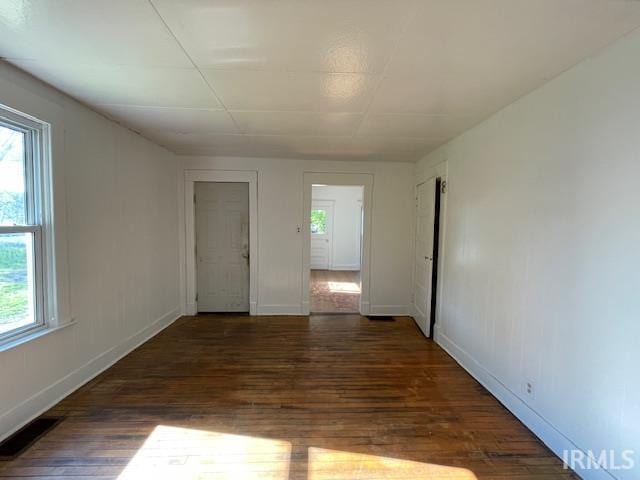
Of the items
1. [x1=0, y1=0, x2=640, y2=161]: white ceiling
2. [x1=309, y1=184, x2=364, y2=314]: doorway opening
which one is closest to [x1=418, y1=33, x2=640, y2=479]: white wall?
[x1=0, y1=0, x2=640, y2=161]: white ceiling

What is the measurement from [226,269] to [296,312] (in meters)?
1.26

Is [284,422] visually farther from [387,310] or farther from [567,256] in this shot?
[387,310]

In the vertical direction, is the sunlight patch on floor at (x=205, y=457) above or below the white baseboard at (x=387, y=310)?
below

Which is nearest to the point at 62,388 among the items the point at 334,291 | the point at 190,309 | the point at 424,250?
the point at 190,309

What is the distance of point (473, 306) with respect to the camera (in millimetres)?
2811

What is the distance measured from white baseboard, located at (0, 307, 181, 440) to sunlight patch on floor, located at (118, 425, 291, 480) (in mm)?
872

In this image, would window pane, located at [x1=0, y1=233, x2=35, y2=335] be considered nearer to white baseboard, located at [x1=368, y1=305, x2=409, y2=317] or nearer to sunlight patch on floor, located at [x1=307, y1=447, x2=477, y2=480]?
sunlight patch on floor, located at [x1=307, y1=447, x2=477, y2=480]

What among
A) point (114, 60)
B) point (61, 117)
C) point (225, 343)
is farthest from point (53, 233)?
point (225, 343)

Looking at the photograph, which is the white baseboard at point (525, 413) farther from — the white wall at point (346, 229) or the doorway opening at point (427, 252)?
the white wall at point (346, 229)

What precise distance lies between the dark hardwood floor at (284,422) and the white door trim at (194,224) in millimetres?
1224

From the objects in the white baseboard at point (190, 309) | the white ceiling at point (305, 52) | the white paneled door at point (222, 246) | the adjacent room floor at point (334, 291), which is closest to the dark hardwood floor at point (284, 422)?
the white baseboard at point (190, 309)

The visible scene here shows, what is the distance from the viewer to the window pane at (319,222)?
30.2 feet

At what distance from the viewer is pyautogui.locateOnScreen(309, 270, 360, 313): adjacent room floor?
198 inches

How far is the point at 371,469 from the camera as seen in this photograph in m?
1.68
